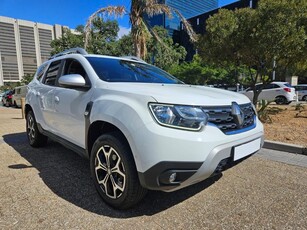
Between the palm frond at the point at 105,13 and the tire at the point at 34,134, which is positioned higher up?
the palm frond at the point at 105,13

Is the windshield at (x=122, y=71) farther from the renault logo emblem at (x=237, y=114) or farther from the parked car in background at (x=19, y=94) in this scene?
the parked car in background at (x=19, y=94)

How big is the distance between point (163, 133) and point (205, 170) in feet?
1.65

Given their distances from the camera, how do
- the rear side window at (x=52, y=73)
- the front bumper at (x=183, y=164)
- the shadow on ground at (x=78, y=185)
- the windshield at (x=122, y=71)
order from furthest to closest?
the rear side window at (x=52, y=73)
the windshield at (x=122, y=71)
the shadow on ground at (x=78, y=185)
the front bumper at (x=183, y=164)

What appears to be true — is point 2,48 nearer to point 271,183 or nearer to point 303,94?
point 303,94

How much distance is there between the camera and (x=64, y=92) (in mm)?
3279

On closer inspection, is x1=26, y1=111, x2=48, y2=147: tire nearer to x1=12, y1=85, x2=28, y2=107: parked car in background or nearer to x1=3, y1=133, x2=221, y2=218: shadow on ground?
x1=3, y1=133, x2=221, y2=218: shadow on ground

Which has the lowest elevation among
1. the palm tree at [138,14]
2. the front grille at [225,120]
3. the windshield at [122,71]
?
the front grille at [225,120]

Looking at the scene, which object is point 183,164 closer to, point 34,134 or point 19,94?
point 34,134

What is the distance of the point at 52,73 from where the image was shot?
13.2 feet

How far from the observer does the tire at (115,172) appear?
2.19m

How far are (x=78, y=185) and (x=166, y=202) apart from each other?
120 centimetres

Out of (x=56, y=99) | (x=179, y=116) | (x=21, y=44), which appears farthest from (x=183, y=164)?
(x=21, y=44)

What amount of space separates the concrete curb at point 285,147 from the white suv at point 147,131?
7.26ft

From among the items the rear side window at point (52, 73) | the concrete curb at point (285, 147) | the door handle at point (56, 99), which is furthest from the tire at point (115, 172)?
the concrete curb at point (285, 147)
